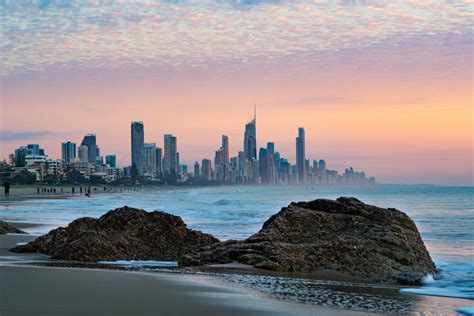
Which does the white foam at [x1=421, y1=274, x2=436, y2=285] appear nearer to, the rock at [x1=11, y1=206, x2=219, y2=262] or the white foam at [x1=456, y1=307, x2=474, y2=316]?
the white foam at [x1=456, y1=307, x2=474, y2=316]

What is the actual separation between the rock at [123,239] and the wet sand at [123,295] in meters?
2.33

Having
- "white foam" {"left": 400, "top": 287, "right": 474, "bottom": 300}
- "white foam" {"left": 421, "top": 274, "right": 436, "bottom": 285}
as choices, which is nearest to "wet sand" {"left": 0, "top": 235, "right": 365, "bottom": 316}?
"white foam" {"left": 400, "top": 287, "right": 474, "bottom": 300}

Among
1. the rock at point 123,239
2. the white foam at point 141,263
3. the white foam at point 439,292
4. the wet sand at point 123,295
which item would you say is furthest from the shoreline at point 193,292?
the rock at point 123,239

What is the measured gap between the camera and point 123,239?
1416 cm

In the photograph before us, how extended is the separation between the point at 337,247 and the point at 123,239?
16.7ft

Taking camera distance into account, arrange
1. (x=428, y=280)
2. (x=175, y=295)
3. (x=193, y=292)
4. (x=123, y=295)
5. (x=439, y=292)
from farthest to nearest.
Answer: (x=428, y=280) < (x=439, y=292) < (x=193, y=292) < (x=175, y=295) < (x=123, y=295)

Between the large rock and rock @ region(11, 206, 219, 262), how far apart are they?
1.49 m

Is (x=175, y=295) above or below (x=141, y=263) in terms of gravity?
above

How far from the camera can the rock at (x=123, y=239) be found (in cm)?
1355

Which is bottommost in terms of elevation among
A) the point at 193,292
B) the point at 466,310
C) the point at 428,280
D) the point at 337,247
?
the point at 428,280

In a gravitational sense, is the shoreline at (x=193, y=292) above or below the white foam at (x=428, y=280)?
above

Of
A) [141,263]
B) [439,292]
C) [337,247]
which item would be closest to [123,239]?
[141,263]

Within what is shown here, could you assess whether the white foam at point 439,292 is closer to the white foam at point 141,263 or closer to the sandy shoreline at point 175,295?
the sandy shoreline at point 175,295

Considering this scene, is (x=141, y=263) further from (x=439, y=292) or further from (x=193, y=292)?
(x=439, y=292)
